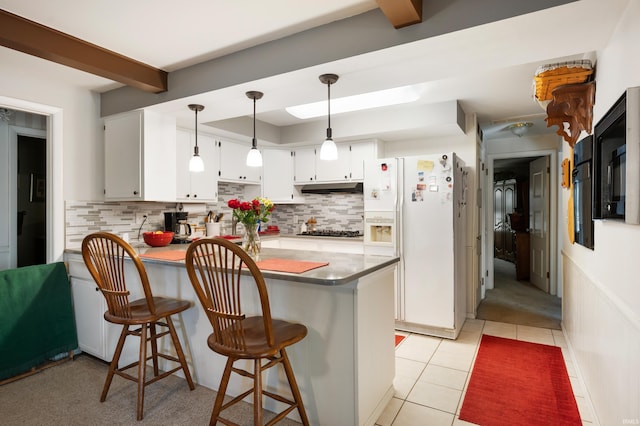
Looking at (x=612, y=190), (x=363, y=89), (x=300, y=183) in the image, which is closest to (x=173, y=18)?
(x=363, y=89)

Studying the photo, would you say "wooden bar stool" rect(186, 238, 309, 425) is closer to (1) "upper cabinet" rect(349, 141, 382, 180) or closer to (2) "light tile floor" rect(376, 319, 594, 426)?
(2) "light tile floor" rect(376, 319, 594, 426)

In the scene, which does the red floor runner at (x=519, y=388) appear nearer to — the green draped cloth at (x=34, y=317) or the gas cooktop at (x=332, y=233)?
the gas cooktop at (x=332, y=233)

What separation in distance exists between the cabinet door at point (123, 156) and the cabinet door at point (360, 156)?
2.37 meters

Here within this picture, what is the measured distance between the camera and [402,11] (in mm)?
1699

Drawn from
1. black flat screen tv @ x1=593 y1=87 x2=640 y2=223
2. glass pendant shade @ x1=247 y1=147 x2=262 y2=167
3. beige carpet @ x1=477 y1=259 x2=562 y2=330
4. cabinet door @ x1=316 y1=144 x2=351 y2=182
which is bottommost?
beige carpet @ x1=477 y1=259 x2=562 y2=330

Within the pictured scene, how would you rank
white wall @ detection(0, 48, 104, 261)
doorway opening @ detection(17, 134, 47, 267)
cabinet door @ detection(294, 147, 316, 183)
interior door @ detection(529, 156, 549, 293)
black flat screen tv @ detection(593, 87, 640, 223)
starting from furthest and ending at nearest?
interior door @ detection(529, 156, 549, 293) < cabinet door @ detection(294, 147, 316, 183) < doorway opening @ detection(17, 134, 47, 267) < white wall @ detection(0, 48, 104, 261) < black flat screen tv @ detection(593, 87, 640, 223)

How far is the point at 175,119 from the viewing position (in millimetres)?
3320

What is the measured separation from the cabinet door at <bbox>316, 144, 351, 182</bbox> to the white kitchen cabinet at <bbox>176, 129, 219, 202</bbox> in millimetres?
1308

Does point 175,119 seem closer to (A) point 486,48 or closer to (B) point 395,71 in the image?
(B) point 395,71

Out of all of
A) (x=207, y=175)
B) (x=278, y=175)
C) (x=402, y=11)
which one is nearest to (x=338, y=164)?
(x=278, y=175)

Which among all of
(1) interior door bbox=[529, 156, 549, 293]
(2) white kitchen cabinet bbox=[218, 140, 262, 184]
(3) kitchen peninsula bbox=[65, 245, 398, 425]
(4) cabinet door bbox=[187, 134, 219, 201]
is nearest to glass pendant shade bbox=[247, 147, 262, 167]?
(3) kitchen peninsula bbox=[65, 245, 398, 425]

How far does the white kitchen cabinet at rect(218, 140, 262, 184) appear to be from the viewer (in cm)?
421

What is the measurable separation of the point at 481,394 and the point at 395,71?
7.25 feet

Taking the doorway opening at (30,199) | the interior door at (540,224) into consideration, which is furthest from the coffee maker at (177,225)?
the interior door at (540,224)
